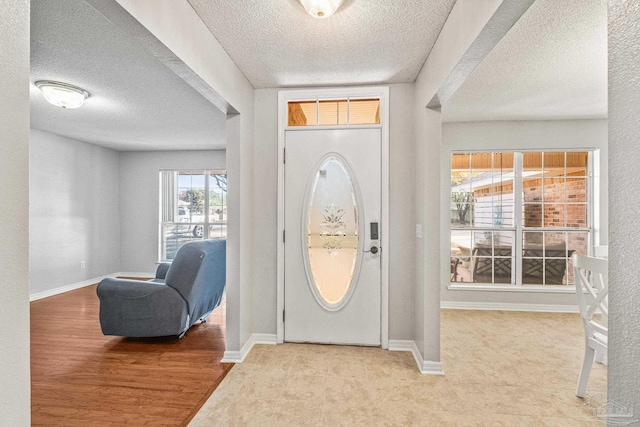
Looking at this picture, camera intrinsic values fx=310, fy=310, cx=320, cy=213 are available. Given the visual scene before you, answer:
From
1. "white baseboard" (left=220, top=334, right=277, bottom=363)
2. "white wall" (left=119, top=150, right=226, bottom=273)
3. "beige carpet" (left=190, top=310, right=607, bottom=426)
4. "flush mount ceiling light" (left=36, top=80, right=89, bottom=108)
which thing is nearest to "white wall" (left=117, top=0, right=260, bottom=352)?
"white baseboard" (left=220, top=334, right=277, bottom=363)

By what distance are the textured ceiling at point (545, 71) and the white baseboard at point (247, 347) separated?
3077 mm

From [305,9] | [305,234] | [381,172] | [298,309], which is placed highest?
[305,9]

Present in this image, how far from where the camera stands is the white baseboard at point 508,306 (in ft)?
13.2

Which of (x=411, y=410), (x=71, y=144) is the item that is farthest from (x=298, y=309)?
(x=71, y=144)

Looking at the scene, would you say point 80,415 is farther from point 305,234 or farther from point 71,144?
point 71,144

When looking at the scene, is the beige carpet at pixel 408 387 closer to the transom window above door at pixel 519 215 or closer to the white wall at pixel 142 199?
the transom window above door at pixel 519 215

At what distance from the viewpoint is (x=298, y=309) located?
9.68ft

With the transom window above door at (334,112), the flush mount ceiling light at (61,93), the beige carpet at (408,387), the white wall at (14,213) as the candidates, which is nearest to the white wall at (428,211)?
the beige carpet at (408,387)

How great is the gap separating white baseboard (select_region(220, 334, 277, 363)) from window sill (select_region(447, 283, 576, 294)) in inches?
99.1

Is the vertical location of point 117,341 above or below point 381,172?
below

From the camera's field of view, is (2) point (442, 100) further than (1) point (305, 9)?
Yes

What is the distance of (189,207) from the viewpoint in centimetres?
601

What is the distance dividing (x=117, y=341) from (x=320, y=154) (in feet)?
8.84

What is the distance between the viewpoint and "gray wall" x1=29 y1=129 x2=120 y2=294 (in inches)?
178
